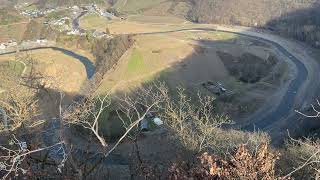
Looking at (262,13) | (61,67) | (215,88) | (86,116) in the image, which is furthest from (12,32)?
(86,116)

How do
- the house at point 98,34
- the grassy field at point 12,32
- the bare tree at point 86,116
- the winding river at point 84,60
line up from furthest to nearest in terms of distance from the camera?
the grassy field at point 12,32, the house at point 98,34, the winding river at point 84,60, the bare tree at point 86,116

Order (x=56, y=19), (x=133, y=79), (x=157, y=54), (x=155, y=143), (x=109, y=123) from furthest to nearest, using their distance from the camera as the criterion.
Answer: (x=56, y=19)
(x=157, y=54)
(x=133, y=79)
(x=109, y=123)
(x=155, y=143)

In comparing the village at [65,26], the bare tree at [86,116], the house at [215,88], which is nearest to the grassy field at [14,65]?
the village at [65,26]

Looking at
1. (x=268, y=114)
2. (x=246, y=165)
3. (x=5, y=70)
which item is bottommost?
(x=268, y=114)

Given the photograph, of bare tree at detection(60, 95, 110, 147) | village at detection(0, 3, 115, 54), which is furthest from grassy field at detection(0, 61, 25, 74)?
bare tree at detection(60, 95, 110, 147)

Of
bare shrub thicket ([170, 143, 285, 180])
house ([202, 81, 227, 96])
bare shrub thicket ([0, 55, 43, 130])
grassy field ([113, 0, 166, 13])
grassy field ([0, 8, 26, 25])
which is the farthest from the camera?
grassy field ([113, 0, 166, 13])

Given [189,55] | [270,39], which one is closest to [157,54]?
[189,55]

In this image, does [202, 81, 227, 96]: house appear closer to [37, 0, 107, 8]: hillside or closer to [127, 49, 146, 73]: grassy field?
[127, 49, 146, 73]: grassy field

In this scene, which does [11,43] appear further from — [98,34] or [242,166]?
[242,166]

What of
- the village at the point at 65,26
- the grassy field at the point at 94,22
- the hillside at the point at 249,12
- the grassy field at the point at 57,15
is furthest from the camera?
the grassy field at the point at 57,15

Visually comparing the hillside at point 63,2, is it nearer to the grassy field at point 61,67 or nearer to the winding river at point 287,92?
the winding river at point 287,92

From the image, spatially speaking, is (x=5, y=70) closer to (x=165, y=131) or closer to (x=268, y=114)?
(x=165, y=131)
